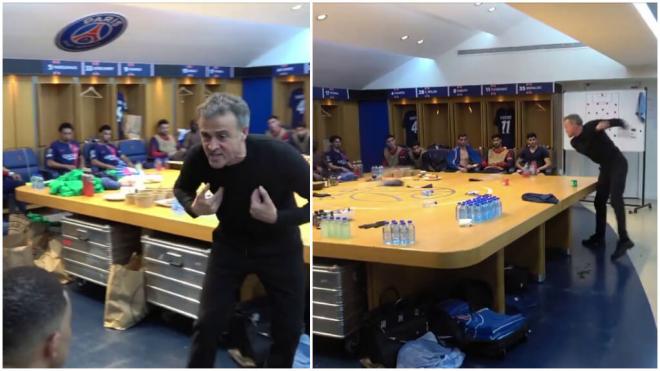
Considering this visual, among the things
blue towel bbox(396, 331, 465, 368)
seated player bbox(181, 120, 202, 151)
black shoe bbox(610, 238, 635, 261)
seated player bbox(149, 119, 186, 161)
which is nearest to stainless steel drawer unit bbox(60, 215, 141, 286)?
seated player bbox(149, 119, 186, 161)

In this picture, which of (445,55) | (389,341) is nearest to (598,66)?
(445,55)

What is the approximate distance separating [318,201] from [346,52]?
65cm

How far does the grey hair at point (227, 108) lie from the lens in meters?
2.36

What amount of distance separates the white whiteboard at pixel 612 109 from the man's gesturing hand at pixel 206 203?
6.94 ft

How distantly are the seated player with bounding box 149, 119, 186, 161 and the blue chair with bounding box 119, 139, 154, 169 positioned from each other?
0.03 metres

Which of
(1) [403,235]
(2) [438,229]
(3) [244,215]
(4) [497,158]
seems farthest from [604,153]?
(3) [244,215]

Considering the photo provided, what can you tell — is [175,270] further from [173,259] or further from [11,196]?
[11,196]

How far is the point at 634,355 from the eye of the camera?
312 cm

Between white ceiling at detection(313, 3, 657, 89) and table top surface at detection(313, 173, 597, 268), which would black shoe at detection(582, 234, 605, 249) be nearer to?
table top surface at detection(313, 173, 597, 268)

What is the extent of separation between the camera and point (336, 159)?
2.86 m

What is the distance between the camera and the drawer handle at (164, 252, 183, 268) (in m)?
2.62

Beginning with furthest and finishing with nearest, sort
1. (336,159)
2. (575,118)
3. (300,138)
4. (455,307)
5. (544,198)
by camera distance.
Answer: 1. (544,198)
2. (575,118)
3. (455,307)
4. (336,159)
5. (300,138)

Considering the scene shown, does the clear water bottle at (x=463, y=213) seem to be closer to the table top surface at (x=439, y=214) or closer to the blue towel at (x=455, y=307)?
the table top surface at (x=439, y=214)

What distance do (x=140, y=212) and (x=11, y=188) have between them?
515 millimetres
